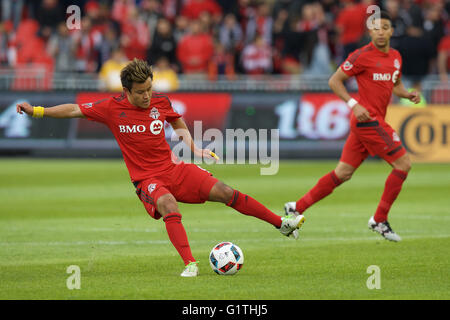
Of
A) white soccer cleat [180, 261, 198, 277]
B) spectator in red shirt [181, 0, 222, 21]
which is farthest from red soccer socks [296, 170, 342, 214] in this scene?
spectator in red shirt [181, 0, 222, 21]

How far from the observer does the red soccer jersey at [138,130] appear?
8484 mm

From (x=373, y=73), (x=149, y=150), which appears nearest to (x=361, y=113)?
(x=373, y=73)

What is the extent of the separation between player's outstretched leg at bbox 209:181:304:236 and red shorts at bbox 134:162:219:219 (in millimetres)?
85

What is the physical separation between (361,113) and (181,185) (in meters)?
2.73

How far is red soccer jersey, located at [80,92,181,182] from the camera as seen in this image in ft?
27.8

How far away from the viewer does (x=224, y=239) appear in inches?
419

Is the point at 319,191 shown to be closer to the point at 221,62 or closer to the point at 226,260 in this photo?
the point at 226,260

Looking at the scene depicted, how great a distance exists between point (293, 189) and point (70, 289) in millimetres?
8960

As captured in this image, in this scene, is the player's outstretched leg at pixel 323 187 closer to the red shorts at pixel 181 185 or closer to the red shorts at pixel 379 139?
the red shorts at pixel 379 139

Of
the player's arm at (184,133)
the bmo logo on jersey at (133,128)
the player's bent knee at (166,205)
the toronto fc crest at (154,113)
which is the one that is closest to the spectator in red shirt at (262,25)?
the player's arm at (184,133)

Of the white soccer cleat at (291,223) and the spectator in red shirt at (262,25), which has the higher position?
the spectator in red shirt at (262,25)

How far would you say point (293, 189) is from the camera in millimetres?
15914

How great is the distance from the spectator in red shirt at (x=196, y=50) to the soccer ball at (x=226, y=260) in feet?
51.0
